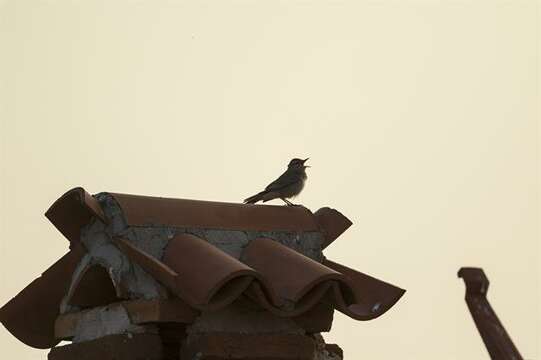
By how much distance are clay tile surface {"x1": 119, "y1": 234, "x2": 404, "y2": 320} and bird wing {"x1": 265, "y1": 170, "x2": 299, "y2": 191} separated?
3.46 m

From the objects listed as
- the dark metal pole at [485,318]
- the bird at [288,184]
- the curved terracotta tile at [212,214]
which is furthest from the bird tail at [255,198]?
the dark metal pole at [485,318]

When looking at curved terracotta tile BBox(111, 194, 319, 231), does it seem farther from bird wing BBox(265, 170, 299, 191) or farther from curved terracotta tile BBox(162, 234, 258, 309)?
bird wing BBox(265, 170, 299, 191)

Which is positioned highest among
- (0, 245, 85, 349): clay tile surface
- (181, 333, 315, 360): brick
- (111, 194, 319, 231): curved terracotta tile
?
(111, 194, 319, 231): curved terracotta tile

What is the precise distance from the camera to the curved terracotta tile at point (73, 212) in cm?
471

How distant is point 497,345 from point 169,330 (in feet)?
8.71

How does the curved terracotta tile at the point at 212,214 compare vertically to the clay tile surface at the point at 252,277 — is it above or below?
above

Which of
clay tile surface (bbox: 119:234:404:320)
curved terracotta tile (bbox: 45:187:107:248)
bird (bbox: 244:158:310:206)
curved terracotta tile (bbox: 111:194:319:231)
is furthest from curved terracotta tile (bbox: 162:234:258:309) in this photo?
bird (bbox: 244:158:310:206)

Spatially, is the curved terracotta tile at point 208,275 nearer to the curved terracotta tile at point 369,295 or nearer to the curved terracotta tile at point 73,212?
the curved terracotta tile at point 73,212

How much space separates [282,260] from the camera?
4.80 metres

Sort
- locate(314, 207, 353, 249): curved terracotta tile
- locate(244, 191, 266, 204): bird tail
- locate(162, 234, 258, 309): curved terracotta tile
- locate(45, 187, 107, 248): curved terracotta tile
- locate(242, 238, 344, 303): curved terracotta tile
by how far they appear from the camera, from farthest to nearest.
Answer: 1. locate(244, 191, 266, 204): bird tail
2. locate(314, 207, 353, 249): curved terracotta tile
3. locate(45, 187, 107, 248): curved terracotta tile
4. locate(242, 238, 344, 303): curved terracotta tile
5. locate(162, 234, 258, 309): curved terracotta tile

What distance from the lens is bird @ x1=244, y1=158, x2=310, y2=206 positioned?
8445 mm

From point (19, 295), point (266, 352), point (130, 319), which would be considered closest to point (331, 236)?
point (266, 352)

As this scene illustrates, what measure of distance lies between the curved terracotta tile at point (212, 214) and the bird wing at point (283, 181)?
10.1 ft

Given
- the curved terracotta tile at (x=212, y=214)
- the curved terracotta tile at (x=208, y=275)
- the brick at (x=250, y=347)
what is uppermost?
the curved terracotta tile at (x=212, y=214)
